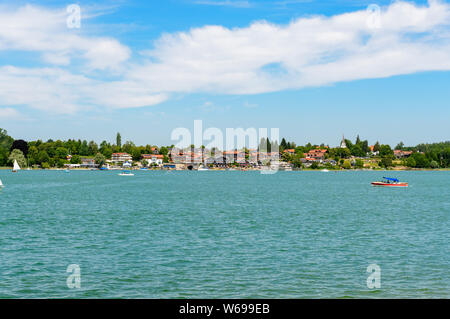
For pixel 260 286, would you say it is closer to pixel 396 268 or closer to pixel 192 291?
pixel 192 291

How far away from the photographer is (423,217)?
5744 cm

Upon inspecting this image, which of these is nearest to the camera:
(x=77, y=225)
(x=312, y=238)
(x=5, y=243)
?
(x=5, y=243)

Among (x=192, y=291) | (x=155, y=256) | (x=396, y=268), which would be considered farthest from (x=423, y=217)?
(x=192, y=291)

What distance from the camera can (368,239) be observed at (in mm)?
38938

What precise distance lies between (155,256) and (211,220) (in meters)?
22.3
